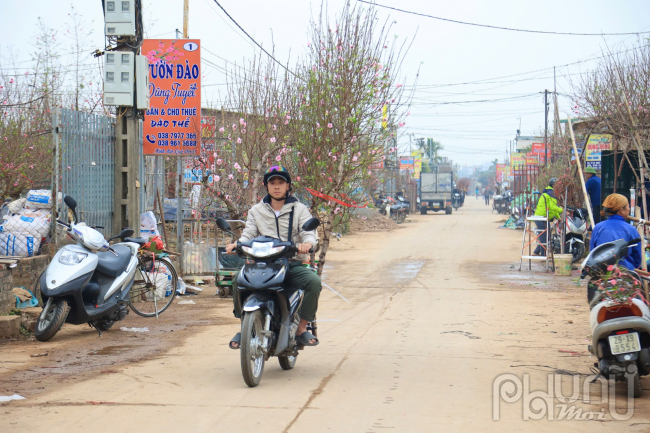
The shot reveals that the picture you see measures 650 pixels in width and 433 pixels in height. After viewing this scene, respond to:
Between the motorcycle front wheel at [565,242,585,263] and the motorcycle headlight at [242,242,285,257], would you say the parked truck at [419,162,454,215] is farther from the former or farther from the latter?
the motorcycle headlight at [242,242,285,257]

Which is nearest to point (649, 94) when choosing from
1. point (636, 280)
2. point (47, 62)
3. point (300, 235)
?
point (636, 280)

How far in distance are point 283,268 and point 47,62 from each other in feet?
57.4

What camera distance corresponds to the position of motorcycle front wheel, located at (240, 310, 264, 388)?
210 inches

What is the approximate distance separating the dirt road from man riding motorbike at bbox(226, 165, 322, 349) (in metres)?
0.58

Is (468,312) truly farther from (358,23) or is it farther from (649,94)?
(649,94)

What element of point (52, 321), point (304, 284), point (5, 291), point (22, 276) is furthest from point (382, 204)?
point (304, 284)

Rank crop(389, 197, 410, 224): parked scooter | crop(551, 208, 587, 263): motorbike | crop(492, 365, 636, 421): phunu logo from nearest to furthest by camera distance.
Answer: crop(492, 365, 636, 421): phunu logo, crop(551, 208, 587, 263): motorbike, crop(389, 197, 410, 224): parked scooter

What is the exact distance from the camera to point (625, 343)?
5.37m

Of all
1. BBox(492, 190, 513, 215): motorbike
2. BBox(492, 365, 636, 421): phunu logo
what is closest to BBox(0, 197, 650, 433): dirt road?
BBox(492, 365, 636, 421): phunu logo

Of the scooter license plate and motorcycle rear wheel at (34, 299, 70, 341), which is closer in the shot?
the scooter license plate

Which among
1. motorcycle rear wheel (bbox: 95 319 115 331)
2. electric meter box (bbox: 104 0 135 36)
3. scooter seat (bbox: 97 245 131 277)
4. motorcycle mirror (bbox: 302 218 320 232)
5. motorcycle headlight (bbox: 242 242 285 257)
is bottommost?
motorcycle rear wheel (bbox: 95 319 115 331)

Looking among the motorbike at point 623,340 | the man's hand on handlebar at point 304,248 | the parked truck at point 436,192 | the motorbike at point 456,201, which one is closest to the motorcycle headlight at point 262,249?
the man's hand on handlebar at point 304,248

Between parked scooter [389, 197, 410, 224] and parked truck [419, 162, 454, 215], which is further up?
parked truck [419, 162, 454, 215]

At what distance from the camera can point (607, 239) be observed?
20.9 feet
